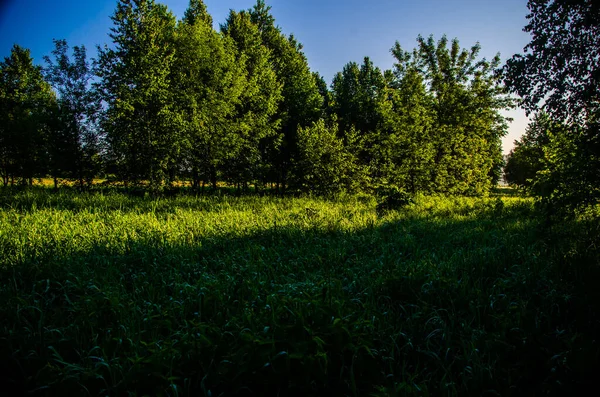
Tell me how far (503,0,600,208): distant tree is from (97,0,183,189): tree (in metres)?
14.3

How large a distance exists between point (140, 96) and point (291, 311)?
48.6 feet

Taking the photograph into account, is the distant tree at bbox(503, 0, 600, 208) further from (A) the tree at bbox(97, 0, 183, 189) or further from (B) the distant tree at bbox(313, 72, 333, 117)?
(B) the distant tree at bbox(313, 72, 333, 117)

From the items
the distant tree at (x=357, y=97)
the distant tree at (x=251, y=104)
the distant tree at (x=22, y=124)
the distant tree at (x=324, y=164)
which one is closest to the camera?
the distant tree at (x=324, y=164)

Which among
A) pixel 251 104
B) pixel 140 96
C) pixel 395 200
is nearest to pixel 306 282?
pixel 395 200

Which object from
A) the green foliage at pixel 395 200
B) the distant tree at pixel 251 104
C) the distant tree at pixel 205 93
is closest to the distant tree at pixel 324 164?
the distant tree at pixel 251 104

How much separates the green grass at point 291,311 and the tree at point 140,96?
8.10m

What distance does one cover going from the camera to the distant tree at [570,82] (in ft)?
14.9

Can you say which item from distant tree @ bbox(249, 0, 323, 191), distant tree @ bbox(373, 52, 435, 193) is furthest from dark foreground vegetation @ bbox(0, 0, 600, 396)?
distant tree @ bbox(249, 0, 323, 191)

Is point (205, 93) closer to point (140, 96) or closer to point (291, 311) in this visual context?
point (140, 96)

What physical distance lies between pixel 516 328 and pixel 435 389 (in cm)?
117

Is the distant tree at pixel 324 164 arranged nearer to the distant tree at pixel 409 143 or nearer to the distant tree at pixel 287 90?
the distant tree at pixel 409 143

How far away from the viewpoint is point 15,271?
13.5 ft

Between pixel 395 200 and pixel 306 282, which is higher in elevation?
pixel 395 200

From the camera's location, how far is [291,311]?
8.75ft
